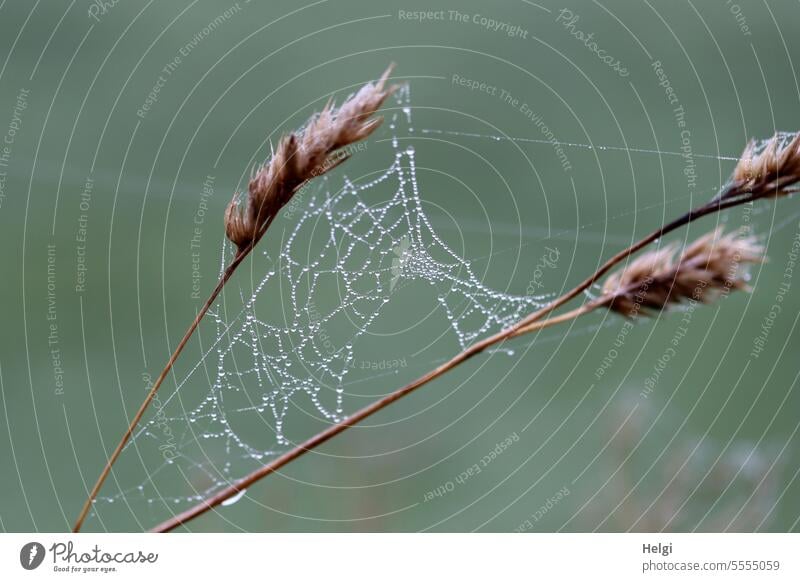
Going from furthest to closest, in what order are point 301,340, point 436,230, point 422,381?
point 436,230 < point 301,340 < point 422,381

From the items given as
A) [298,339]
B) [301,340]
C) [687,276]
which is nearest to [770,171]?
[687,276]

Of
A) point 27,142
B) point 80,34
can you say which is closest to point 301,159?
point 27,142

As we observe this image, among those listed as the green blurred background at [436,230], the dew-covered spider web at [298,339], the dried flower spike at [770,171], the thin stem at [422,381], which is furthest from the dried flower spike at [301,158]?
the green blurred background at [436,230]

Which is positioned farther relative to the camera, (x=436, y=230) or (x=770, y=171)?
(x=436, y=230)

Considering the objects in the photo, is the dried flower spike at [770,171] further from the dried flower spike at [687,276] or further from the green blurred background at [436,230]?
the green blurred background at [436,230]

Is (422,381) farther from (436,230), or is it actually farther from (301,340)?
(436,230)

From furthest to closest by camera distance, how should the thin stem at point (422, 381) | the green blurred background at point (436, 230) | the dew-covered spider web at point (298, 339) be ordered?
the green blurred background at point (436, 230) < the dew-covered spider web at point (298, 339) < the thin stem at point (422, 381)

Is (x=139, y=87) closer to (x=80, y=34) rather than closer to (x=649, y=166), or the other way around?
(x=80, y=34)
